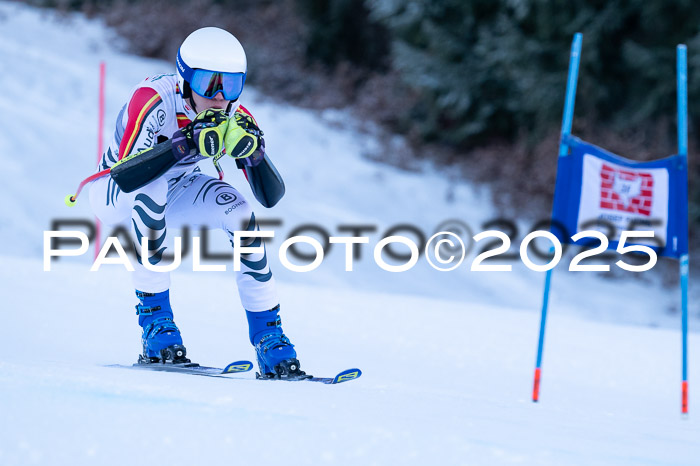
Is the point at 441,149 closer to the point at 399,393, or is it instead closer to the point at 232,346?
the point at 232,346

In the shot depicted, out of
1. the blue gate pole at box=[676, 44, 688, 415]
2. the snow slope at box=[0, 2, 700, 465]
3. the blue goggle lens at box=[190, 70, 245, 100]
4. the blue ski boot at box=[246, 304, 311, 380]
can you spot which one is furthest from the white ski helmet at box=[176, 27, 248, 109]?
the blue gate pole at box=[676, 44, 688, 415]

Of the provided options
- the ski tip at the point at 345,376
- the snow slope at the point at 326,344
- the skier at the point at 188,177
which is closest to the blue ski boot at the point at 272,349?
the skier at the point at 188,177

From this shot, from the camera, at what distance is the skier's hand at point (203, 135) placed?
3.39m

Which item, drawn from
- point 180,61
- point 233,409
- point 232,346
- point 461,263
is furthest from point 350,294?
point 233,409

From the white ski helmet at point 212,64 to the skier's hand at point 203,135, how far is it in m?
0.15

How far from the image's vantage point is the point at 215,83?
3.56m

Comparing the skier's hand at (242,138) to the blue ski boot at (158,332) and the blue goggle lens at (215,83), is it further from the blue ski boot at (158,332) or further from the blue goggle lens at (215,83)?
the blue ski boot at (158,332)

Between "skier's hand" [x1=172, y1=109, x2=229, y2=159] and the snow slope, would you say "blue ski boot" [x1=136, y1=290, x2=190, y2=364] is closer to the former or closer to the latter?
the snow slope

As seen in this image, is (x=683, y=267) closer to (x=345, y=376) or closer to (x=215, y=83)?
(x=345, y=376)

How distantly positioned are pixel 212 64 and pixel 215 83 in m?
0.08

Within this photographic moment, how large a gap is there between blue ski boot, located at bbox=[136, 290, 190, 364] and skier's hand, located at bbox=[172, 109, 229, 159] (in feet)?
2.96

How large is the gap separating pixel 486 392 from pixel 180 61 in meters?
2.47

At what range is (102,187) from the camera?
396 cm

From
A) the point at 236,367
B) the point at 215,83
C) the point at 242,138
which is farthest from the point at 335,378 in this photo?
the point at 215,83
